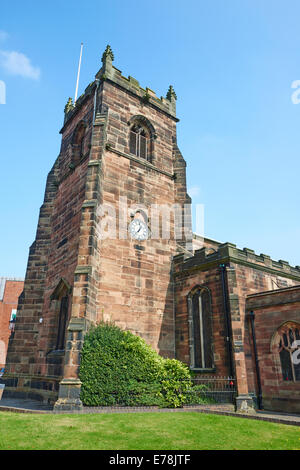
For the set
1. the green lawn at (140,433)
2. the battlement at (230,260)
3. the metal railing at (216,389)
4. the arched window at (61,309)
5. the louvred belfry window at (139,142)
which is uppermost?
the louvred belfry window at (139,142)

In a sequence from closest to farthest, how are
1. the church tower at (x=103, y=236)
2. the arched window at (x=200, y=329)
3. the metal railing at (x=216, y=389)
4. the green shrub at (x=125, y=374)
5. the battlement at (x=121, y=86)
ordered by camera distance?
1. the green shrub at (x=125, y=374)
2. the metal railing at (x=216, y=389)
3. the church tower at (x=103, y=236)
4. the arched window at (x=200, y=329)
5. the battlement at (x=121, y=86)

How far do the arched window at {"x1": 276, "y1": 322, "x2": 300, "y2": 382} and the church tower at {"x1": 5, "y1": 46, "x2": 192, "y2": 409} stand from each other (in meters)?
4.96

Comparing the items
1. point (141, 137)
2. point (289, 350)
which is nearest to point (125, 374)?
point (289, 350)

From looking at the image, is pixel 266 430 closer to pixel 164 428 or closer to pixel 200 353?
pixel 164 428

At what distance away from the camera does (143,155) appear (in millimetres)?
18312

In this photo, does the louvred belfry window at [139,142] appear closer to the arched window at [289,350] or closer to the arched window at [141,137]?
the arched window at [141,137]

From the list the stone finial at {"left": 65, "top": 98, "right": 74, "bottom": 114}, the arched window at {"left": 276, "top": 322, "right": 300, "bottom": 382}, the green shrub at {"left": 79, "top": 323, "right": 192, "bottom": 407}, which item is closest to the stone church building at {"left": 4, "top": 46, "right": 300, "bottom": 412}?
the arched window at {"left": 276, "top": 322, "right": 300, "bottom": 382}

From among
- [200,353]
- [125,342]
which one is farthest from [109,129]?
[200,353]

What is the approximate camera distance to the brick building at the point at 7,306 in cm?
4147

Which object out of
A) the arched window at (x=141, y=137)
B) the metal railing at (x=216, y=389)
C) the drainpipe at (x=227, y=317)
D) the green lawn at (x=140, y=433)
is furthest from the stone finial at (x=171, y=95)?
the green lawn at (x=140, y=433)

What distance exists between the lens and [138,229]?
1595 cm

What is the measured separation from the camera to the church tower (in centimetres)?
1311

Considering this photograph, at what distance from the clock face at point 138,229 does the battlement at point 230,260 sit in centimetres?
223
